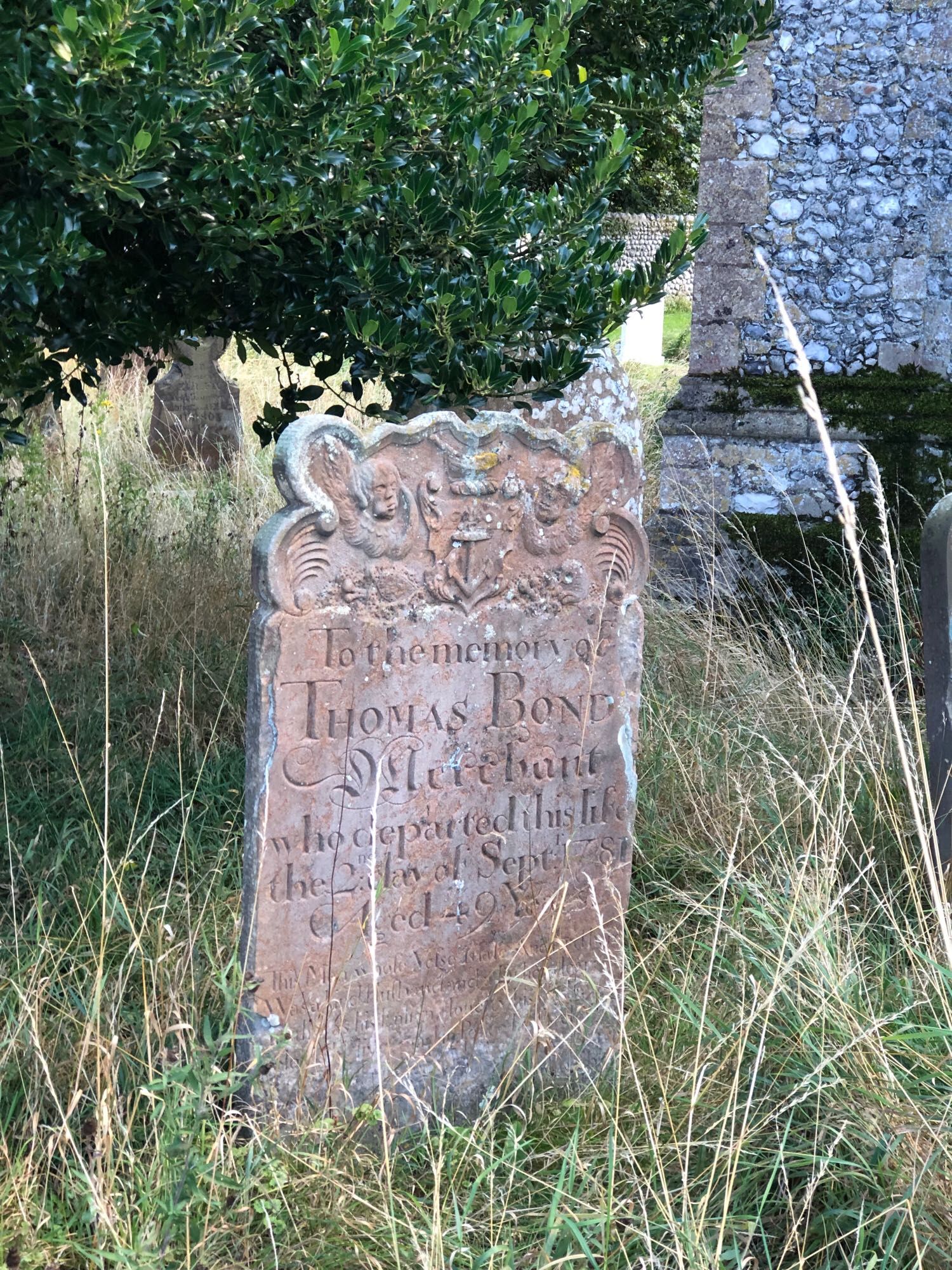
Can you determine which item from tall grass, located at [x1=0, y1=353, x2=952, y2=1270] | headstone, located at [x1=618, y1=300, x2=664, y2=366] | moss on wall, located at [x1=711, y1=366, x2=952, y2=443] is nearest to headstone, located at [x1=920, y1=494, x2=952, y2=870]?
tall grass, located at [x1=0, y1=353, x2=952, y2=1270]

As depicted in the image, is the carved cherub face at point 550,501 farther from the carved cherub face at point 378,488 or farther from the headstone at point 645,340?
the headstone at point 645,340

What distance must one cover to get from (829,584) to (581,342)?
3.44m

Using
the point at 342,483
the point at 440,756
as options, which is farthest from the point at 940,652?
the point at 342,483

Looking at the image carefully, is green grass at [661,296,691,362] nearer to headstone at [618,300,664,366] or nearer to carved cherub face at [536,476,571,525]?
headstone at [618,300,664,366]

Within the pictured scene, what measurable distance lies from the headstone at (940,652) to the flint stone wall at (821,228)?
2.80 m

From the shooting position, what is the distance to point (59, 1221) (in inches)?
91.3

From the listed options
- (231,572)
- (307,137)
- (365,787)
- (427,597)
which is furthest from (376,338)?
(231,572)

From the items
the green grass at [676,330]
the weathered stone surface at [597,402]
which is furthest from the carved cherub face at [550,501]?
the green grass at [676,330]

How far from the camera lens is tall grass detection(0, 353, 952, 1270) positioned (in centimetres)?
230

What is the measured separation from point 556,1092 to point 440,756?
89 cm

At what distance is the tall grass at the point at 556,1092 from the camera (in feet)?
7.55

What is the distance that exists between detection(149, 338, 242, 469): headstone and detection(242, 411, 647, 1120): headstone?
6.46 meters

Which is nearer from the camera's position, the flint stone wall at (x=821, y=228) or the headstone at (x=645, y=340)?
the flint stone wall at (x=821, y=228)

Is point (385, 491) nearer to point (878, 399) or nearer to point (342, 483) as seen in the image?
point (342, 483)
